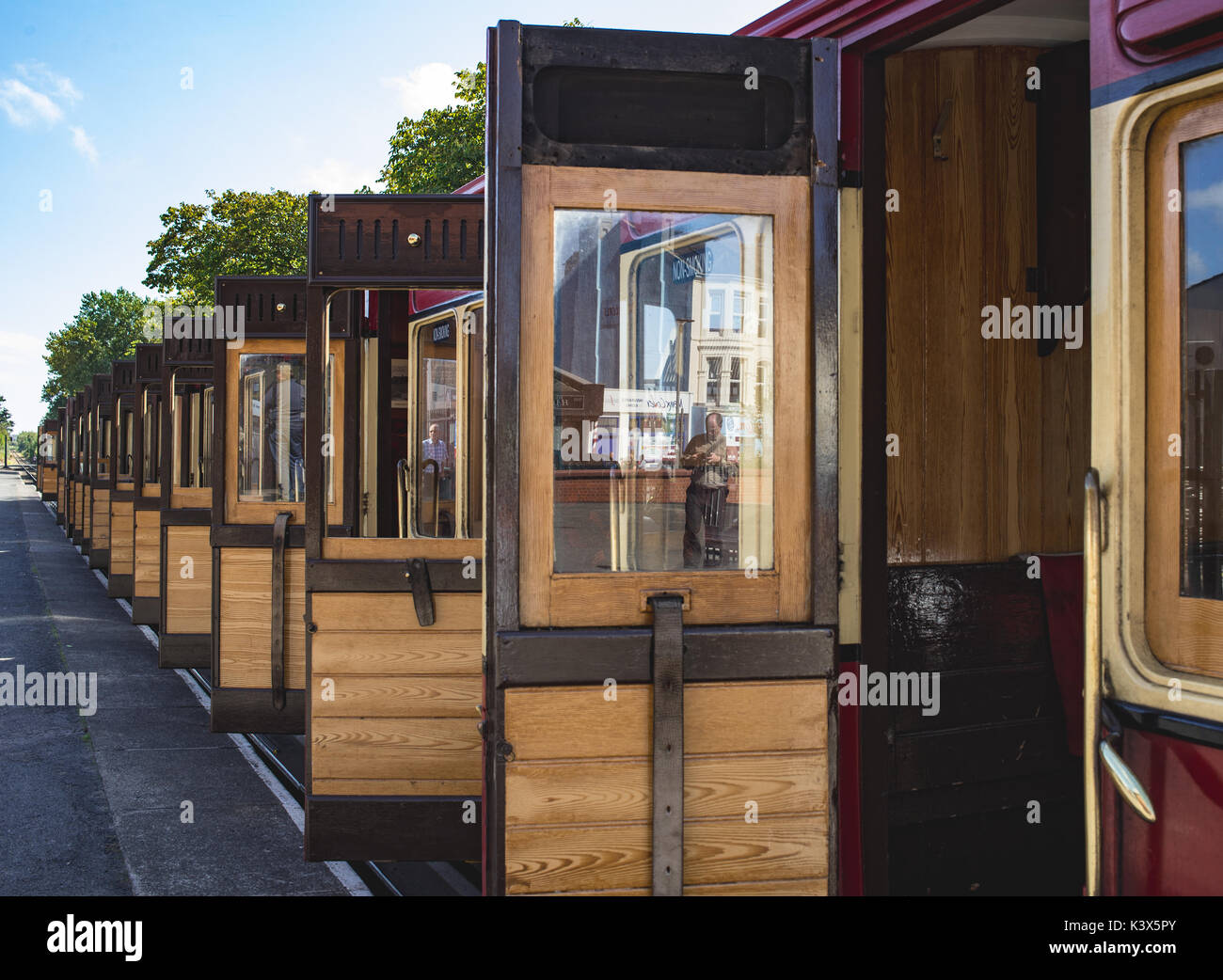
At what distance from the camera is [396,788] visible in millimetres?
4512

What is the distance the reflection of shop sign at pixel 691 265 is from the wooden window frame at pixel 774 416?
14cm

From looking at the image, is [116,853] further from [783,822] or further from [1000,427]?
[1000,427]

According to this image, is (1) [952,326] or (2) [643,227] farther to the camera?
(1) [952,326]

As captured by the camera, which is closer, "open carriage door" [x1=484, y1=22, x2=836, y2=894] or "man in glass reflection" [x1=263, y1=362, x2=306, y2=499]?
"open carriage door" [x1=484, y1=22, x2=836, y2=894]

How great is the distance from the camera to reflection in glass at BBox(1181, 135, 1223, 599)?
2.10m

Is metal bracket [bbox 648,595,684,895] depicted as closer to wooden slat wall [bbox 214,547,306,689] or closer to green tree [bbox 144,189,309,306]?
wooden slat wall [bbox 214,547,306,689]

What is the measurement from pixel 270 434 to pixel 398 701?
2886mm

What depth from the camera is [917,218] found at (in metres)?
3.52

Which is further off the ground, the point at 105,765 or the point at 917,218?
the point at 917,218

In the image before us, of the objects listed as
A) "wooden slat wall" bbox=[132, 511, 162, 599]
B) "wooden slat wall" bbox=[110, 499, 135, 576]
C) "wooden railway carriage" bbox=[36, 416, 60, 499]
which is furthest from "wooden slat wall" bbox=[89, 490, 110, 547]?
"wooden railway carriage" bbox=[36, 416, 60, 499]

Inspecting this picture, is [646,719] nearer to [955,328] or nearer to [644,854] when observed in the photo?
[644,854]

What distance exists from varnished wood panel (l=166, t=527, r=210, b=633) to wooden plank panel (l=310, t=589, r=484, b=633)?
4.28 meters

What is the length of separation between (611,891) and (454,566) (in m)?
2.08

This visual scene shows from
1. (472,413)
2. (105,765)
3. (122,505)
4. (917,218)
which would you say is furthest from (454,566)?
(122,505)
